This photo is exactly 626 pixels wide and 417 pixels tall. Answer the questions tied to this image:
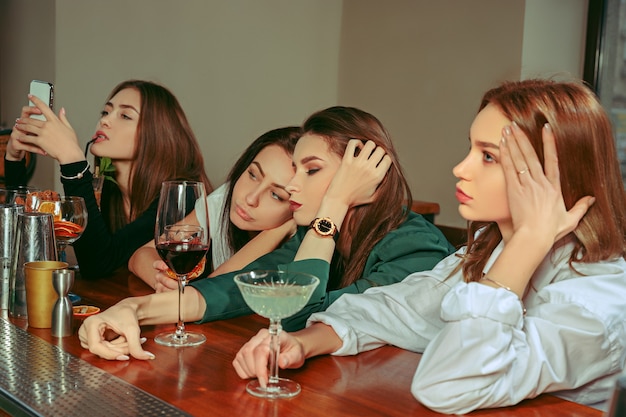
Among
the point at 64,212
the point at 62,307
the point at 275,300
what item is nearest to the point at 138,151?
the point at 64,212

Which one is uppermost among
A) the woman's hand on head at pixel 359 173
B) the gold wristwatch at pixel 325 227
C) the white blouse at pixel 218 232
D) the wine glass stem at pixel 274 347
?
the woman's hand on head at pixel 359 173

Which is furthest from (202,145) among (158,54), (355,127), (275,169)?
(355,127)

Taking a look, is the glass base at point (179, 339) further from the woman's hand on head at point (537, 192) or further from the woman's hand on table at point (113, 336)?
the woman's hand on head at point (537, 192)

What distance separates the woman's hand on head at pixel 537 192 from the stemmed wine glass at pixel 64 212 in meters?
0.96

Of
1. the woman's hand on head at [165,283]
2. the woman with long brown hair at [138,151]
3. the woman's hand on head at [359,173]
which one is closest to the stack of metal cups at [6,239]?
the woman's hand on head at [165,283]

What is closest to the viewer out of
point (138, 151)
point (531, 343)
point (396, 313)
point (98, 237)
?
point (531, 343)

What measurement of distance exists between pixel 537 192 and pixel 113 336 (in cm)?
75

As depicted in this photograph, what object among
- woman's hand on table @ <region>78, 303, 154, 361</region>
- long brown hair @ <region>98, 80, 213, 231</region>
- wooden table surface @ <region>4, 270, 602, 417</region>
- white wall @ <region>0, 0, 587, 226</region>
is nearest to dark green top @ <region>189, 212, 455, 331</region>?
wooden table surface @ <region>4, 270, 602, 417</region>

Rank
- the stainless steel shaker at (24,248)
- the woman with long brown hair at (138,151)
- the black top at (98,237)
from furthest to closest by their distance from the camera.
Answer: the woman with long brown hair at (138,151) → the black top at (98,237) → the stainless steel shaker at (24,248)

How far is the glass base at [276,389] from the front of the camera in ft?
3.50

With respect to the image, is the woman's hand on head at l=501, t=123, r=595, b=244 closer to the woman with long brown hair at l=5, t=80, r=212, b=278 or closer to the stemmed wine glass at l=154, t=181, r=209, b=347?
the stemmed wine glass at l=154, t=181, r=209, b=347

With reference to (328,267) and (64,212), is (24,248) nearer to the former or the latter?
(64,212)

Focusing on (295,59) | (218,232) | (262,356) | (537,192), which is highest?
(295,59)

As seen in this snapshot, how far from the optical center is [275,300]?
102 cm
